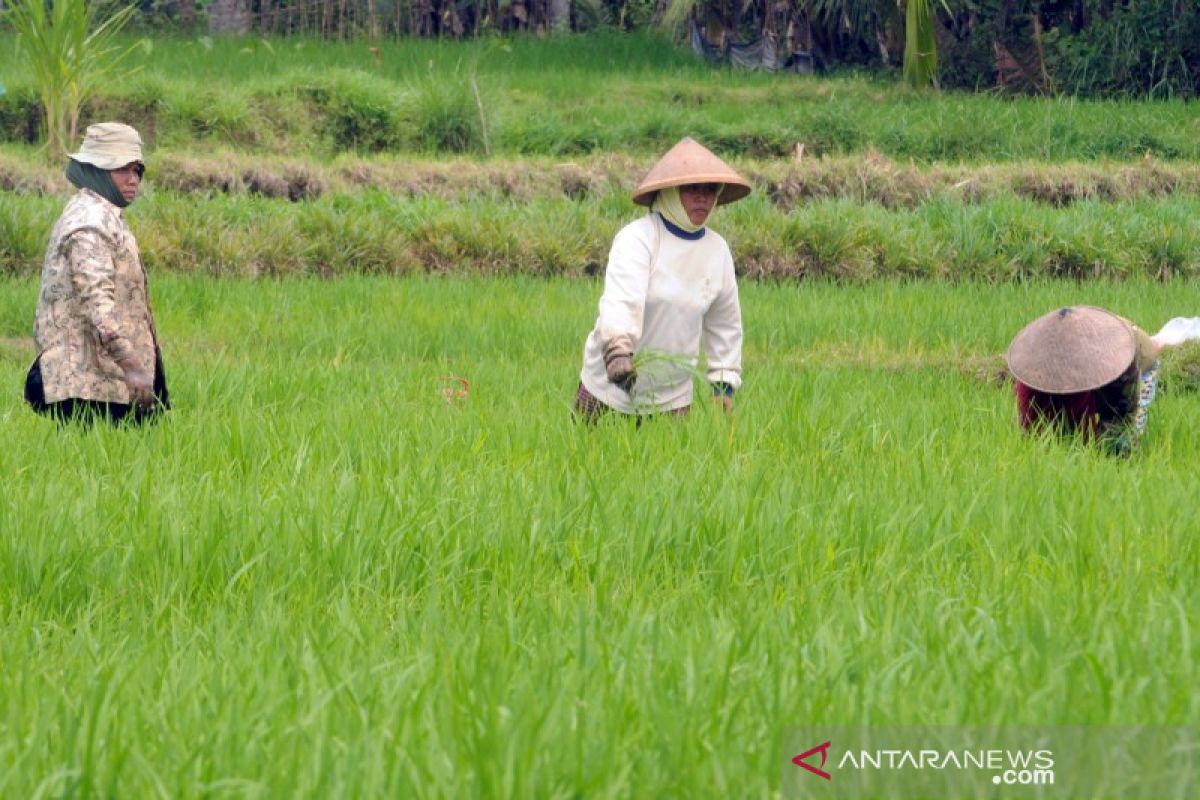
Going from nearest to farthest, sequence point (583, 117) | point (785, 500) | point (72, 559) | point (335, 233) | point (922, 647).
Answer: point (922, 647)
point (72, 559)
point (785, 500)
point (335, 233)
point (583, 117)

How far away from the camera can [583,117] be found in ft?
51.1

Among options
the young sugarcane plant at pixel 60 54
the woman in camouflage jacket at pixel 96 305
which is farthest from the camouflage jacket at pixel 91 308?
the young sugarcane plant at pixel 60 54

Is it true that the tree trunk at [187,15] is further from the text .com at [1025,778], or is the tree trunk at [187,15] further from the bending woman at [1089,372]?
the text .com at [1025,778]

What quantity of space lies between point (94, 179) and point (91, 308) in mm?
393

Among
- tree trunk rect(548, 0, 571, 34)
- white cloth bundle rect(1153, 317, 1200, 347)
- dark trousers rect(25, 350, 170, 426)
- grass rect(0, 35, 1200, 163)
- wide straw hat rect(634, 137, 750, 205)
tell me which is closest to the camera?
wide straw hat rect(634, 137, 750, 205)

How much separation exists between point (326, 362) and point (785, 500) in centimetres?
344

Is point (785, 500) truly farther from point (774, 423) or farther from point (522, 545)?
point (774, 423)

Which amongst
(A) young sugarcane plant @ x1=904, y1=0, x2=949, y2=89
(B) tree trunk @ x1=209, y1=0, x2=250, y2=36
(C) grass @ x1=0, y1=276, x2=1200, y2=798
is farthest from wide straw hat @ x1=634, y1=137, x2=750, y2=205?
(B) tree trunk @ x1=209, y1=0, x2=250, y2=36

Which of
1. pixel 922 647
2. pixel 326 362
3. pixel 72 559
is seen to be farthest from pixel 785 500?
pixel 326 362

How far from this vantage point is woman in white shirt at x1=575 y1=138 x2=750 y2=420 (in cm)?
438

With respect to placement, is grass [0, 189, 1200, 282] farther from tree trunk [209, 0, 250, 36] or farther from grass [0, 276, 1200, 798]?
tree trunk [209, 0, 250, 36]

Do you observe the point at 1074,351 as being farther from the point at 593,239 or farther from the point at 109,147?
the point at 593,239

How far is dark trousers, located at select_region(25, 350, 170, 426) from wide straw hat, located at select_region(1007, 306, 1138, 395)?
2.47 m

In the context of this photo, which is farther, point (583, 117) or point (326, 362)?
point (583, 117)
